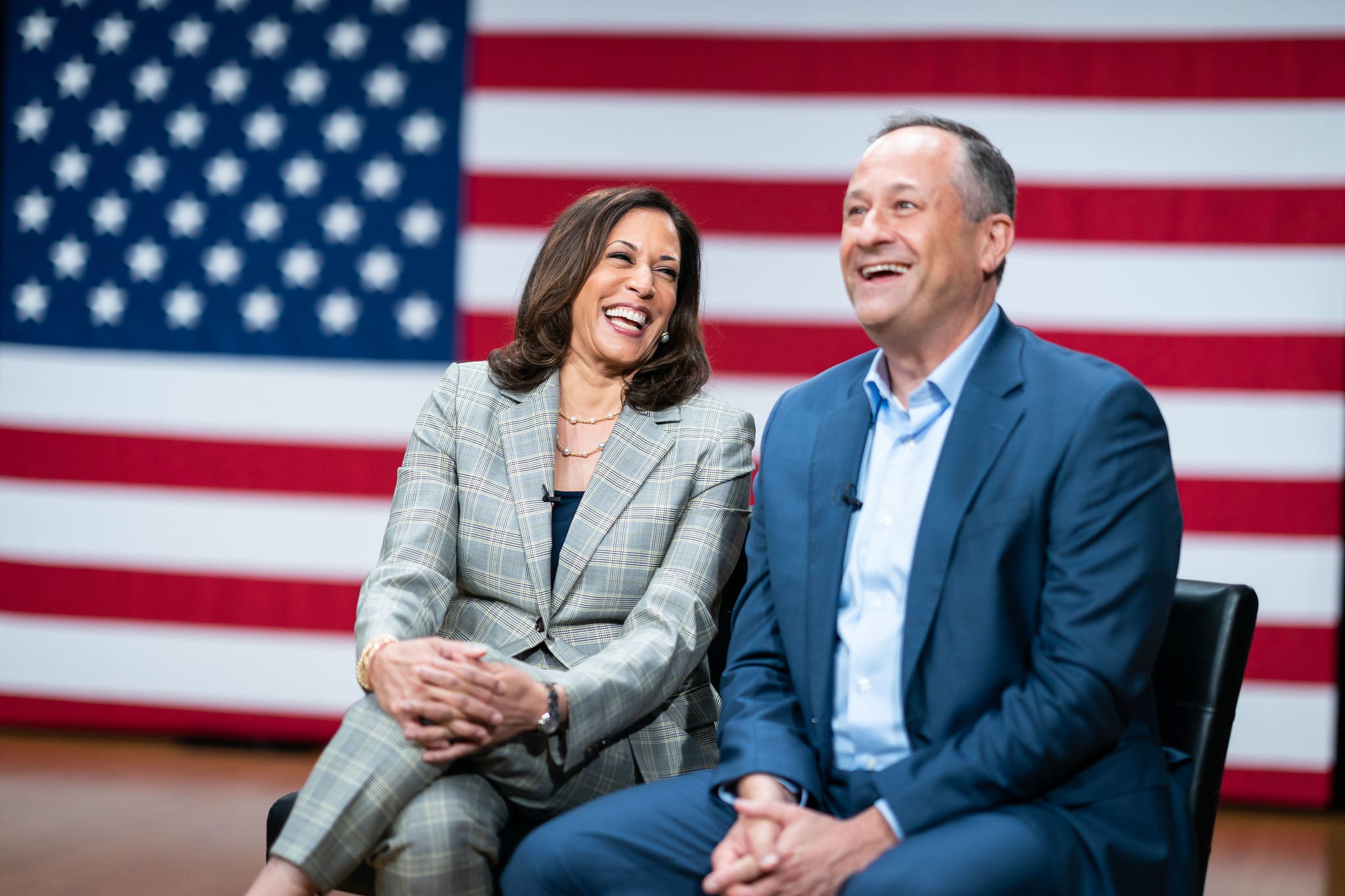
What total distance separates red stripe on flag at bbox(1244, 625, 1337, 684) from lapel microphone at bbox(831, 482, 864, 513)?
231cm

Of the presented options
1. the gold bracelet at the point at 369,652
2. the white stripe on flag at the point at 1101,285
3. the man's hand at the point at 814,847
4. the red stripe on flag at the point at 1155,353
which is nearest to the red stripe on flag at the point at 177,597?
the red stripe on flag at the point at 1155,353

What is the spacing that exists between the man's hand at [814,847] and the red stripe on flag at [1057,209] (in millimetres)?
2444

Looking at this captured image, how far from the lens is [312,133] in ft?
12.8

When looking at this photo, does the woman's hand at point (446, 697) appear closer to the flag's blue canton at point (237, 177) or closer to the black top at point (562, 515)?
the black top at point (562, 515)

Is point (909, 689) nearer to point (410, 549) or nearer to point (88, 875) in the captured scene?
point (410, 549)

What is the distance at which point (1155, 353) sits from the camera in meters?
3.57

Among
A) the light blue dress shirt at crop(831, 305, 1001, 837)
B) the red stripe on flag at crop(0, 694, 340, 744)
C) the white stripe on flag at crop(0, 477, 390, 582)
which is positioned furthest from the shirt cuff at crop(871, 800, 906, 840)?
the red stripe on flag at crop(0, 694, 340, 744)

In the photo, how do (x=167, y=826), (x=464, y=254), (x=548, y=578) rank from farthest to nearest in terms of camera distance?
1. (x=464, y=254)
2. (x=167, y=826)
3. (x=548, y=578)

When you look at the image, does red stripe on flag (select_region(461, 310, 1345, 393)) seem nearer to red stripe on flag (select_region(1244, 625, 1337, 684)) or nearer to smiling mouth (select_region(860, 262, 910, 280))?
red stripe on flag (select_region(1244, 625, 1337, 684))

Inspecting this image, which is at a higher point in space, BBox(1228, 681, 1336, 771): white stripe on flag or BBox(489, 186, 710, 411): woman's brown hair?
BBox(489, 186, 710, 411): woman's brown hair

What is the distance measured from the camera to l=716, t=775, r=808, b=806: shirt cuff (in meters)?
1.65

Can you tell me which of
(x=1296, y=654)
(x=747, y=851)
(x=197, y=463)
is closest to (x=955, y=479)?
(x=747, y=851)

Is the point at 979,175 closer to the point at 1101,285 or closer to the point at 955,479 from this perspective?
the point at 955,479

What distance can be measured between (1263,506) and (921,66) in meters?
1.60
